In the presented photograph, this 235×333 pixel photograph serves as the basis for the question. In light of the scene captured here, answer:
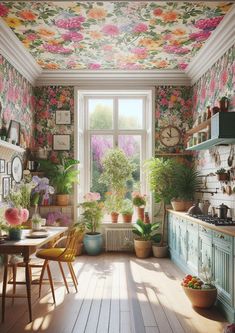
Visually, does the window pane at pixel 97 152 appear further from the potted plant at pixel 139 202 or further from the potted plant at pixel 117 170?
the potted plant at pixel 139 202

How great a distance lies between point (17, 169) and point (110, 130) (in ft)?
7.15

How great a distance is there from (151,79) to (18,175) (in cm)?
314

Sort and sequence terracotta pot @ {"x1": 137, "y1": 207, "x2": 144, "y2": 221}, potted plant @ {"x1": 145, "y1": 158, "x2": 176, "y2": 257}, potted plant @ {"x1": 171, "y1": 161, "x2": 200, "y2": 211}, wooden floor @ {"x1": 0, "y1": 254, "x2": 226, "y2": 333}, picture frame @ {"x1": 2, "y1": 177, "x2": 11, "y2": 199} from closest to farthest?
wooden floor @ {"x1": 0, "y1": 254, "x2": 226, "y2": 333}, picture frame @ {"x1": 2, "y1": 177, "x2": 11, "y2": 199}, potted plant @ {"x1": 171, "y1": 161, "x2": 200, "y2": 211}, potted plant @ {"x1": 145, "y1": 158, "x2": 176, "y2": 257}, terracotta pot @ {"x1": 137, "y1": 207, "x2": 144, "y2": 221}

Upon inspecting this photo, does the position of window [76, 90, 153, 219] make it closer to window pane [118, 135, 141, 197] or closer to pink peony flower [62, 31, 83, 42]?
window pane [118, 135, 141, 197]

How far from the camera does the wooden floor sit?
331 centimetres

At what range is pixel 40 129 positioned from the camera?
695 centimetres

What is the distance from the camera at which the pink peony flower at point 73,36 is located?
4888 mm

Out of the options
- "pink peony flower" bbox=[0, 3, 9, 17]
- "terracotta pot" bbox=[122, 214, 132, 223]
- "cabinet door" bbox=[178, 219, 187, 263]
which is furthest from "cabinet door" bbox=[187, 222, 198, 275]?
"pink peony flower" bbox=[0, 3, 9, 17]

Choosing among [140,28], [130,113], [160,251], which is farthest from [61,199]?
[140,28]

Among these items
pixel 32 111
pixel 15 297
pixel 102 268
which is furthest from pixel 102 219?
pixel 15 297

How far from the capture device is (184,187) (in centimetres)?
599

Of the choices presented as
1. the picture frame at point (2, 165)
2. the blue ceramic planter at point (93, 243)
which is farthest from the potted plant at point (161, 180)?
the picture frame at point (2, 165)

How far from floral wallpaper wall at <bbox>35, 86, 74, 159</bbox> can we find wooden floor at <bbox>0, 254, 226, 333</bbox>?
2.78m

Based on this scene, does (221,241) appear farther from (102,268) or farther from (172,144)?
(172,144)
